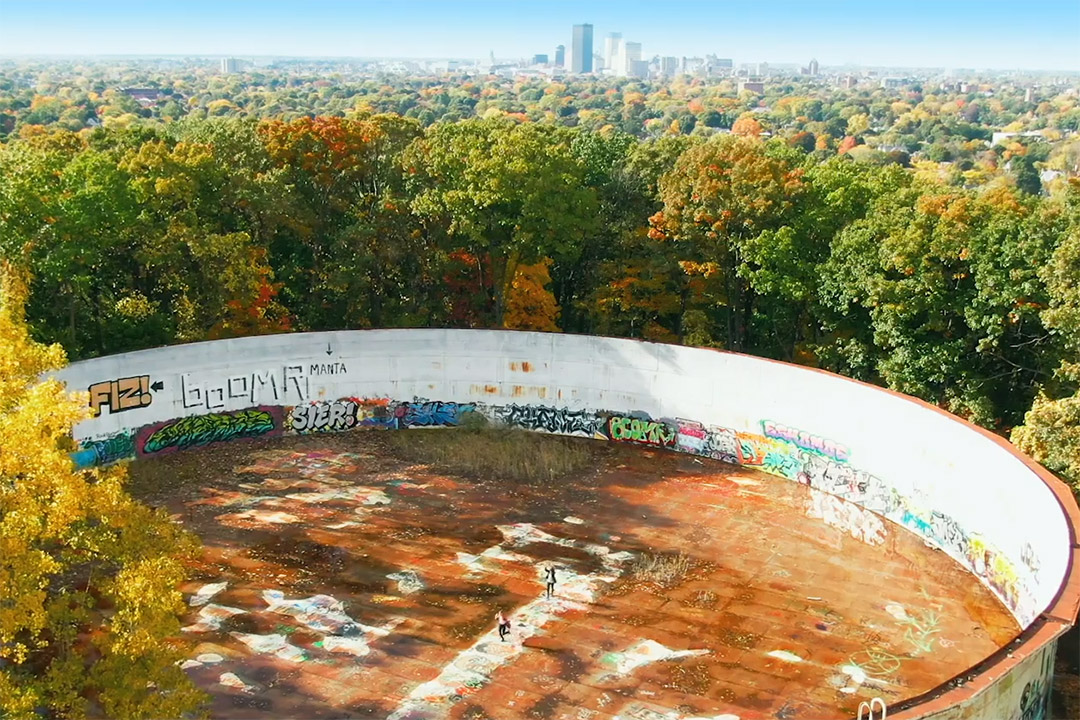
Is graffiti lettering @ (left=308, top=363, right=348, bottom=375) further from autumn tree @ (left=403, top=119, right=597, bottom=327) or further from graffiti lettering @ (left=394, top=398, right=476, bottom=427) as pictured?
autumn tree @ (left=403, top=119, right=597, bottom=327)

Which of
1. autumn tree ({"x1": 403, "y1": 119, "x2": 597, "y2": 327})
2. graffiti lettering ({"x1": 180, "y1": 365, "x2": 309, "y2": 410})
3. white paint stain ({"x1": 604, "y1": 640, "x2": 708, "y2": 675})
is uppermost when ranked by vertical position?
autumn tree ({"x1": 403, "y1": 119, "x2": 597, "y2": 327})

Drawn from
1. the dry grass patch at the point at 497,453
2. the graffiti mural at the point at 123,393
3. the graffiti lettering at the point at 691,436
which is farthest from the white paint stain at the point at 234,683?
the graffiti lettering at the point at 691,436

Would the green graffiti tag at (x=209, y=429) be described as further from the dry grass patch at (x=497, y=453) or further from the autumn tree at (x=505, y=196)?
the autumn tree at (x=505, y=196)

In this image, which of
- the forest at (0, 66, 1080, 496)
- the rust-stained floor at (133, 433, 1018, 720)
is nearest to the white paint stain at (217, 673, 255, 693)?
the rust-stained floor at (133, 433, 1018, 720)

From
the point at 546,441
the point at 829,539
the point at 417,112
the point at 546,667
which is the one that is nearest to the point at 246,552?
the point at 546,667

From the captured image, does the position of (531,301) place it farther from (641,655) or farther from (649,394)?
(641,655)

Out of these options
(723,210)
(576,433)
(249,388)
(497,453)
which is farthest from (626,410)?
(249,388)

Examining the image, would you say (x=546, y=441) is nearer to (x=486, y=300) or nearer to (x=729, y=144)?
(x=486, y=300)
